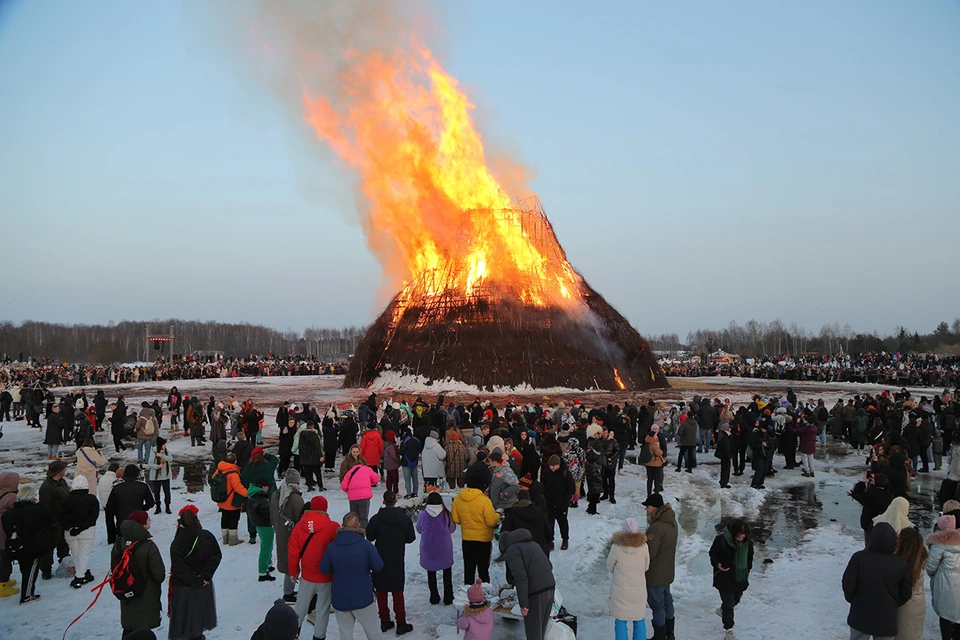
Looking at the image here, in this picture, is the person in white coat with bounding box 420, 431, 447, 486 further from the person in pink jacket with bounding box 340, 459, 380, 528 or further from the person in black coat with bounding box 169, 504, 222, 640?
the person in black coat with bounding box 169, 504, 222, 640

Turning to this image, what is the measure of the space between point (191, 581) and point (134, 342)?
185 metres

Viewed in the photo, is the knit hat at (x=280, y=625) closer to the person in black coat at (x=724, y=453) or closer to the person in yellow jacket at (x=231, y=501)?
the person in yellow jacket at (x=231, y=501)

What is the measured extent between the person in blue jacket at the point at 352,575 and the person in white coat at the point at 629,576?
262cm

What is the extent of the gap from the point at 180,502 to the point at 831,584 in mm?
12611

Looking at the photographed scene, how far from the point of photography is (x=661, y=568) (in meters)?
7.44

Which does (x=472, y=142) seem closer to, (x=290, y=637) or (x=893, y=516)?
(x=893, y=516)

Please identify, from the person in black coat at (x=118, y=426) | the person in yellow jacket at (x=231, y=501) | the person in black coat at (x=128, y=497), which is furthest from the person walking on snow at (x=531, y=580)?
the person in black coat at (x=118, y=426)

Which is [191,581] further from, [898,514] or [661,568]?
[898,514]

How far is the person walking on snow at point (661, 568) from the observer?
7.43 metres

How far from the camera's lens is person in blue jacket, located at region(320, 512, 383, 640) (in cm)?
695

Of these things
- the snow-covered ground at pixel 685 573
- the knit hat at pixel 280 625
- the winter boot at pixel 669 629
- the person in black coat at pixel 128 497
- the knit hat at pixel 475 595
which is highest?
the knit hat at pixel 280 625

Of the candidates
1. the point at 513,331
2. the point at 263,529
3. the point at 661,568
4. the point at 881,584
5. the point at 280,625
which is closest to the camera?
the point at 280,625

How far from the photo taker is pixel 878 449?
43.4 feet

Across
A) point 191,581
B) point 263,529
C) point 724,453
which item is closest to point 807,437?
point 724,453
